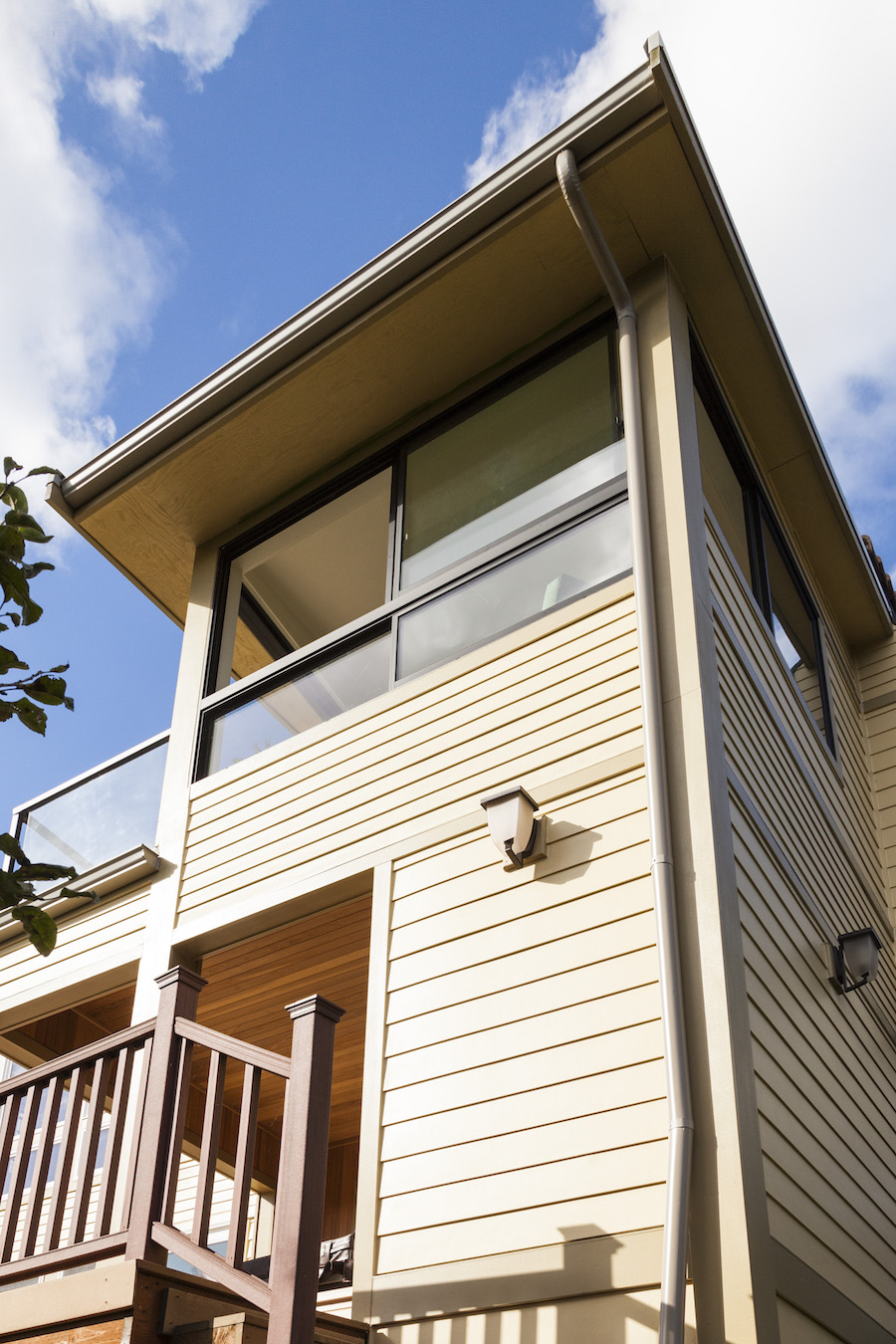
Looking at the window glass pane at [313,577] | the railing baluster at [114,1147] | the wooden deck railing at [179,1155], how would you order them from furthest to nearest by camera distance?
the window glass pane at [313,577], the railing baluster at [114,1147], the wooden deck railing at [179,1155]

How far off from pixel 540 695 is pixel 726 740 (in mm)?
721

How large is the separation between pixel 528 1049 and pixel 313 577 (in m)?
3.33

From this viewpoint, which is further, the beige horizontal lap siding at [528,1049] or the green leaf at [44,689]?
the beige horizontal lap siding at [528,1049]

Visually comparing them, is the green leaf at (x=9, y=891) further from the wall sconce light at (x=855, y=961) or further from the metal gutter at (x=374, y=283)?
the metal gutter at (x=374, y=283)

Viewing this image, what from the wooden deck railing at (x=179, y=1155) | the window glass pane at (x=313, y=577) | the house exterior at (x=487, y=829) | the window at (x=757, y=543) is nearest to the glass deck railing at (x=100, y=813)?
the house exterior at (x=487, y=829)

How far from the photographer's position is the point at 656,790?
374cm

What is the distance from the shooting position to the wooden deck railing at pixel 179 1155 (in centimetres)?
270

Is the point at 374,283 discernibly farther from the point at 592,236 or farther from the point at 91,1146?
the point at 91,1146

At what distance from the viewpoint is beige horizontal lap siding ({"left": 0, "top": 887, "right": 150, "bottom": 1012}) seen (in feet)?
17.7

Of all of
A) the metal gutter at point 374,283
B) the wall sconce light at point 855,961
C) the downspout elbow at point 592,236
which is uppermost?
the metal gutter at point 374,283

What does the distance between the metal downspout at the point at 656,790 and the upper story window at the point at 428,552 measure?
237mm

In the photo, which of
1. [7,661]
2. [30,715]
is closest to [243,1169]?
[30,715]

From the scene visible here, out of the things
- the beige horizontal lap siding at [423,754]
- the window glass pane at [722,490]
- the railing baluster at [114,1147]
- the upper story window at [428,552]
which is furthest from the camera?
the window glass pane at [722,490]

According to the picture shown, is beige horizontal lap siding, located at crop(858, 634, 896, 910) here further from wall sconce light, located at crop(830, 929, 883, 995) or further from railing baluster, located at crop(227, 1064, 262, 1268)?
railing baluster, located at crop(227, 1064, 262, 1268)
